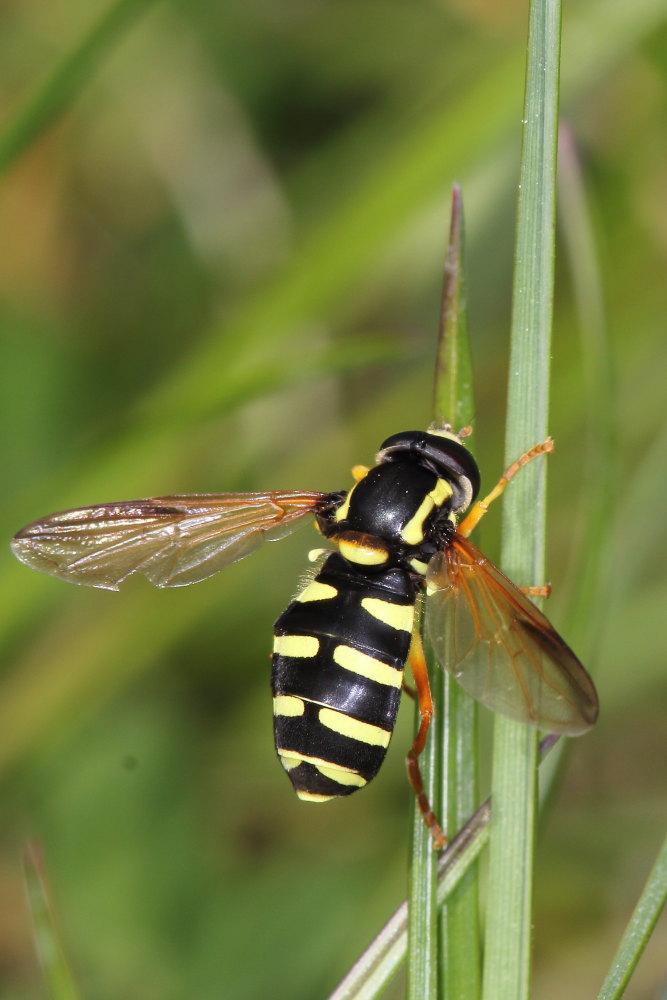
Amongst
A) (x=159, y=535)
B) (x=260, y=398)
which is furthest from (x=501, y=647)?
(x=260, y=398)

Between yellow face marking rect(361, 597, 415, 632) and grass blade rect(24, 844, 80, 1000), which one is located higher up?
yellow face marking rect(361, 597, 415, 632)

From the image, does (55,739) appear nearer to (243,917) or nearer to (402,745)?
(243,917)

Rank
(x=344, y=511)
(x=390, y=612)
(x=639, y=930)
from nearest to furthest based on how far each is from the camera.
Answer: (x=639, y=930) < (x=390, y=612) < (x=344, y=511)

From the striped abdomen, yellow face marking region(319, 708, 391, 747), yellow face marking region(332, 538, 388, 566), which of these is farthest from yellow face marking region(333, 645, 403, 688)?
yellow face marking region(332, 538, 388, 566)

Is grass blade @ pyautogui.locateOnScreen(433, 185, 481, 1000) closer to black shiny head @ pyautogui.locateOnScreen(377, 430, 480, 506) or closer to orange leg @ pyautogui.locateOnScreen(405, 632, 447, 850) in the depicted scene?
orange leg @ pyautogui.locateOnScreen(405, 632, 447, 850)

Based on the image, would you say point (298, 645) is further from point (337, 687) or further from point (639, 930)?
point (639, 930)

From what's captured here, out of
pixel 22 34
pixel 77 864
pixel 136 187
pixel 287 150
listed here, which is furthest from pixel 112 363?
pixel 77 864

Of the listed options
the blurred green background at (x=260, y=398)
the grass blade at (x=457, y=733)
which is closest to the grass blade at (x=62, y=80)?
the blurred green background at (x=260, y=398)
